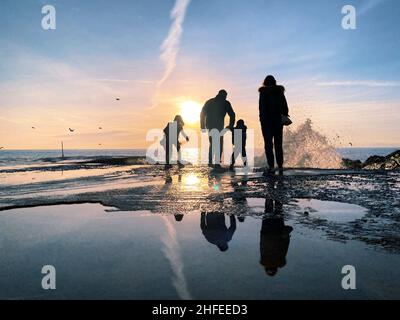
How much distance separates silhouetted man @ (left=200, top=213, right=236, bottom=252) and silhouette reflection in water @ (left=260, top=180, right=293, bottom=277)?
30cm

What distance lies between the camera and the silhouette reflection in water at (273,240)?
86.0 inches

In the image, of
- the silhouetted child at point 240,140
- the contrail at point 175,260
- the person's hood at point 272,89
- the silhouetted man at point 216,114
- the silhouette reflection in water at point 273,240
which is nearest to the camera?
the contrail at point 175,260

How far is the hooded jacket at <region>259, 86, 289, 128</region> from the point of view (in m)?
8.88

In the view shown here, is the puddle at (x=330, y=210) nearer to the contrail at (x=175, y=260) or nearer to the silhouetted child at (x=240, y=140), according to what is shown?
the contrail at (x=175, y=260)

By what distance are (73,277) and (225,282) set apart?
95 centimetres

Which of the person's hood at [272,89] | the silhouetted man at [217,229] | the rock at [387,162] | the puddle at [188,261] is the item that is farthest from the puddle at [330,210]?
the rock at [387,162]

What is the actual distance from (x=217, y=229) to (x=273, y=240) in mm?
623

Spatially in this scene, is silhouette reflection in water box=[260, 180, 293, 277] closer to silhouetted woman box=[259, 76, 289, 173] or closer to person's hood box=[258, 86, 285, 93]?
silhouetted woman box=[259, 76, 289, 173]

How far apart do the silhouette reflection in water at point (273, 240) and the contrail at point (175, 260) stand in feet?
1.82

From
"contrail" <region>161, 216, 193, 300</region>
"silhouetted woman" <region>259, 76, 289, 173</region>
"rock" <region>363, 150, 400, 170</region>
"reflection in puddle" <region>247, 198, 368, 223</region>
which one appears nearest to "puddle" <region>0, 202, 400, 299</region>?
"contrail" <region>161, 216, 193, 300</region>

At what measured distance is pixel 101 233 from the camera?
3.13m

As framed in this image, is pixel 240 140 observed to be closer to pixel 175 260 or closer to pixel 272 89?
pixel 272 89
